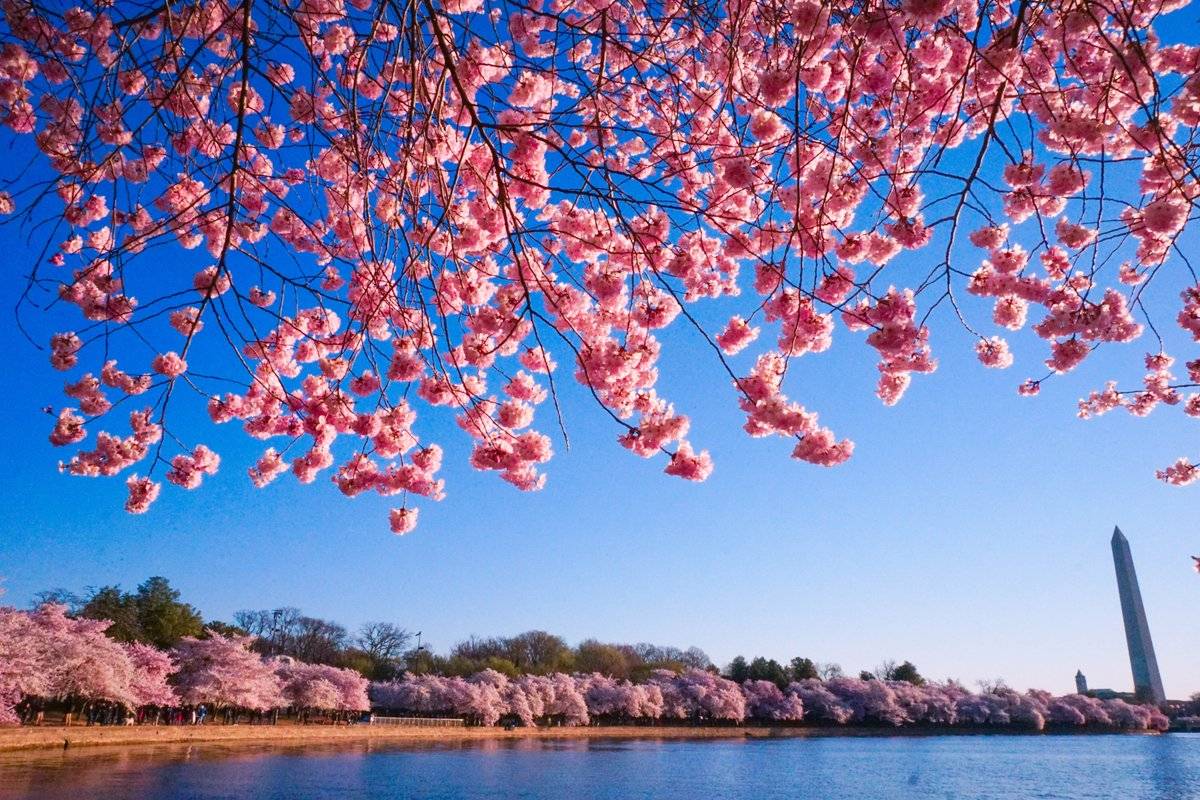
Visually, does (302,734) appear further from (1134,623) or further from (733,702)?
→ (1134,623)

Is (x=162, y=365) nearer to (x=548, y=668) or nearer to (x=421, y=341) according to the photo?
(x=421, y=341)

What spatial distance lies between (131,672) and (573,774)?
15021 millimetres

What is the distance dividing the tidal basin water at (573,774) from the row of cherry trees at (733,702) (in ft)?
39.7

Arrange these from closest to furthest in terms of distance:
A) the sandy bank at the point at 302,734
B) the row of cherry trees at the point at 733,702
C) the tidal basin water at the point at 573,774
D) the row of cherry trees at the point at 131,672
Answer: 1. the tidal basin water at the point at 573,774
2. the sandy bank at the point at 302,734
3. the row of cherry trees at the point at 131,672
4. the row of cherry trees at the point at 733,702

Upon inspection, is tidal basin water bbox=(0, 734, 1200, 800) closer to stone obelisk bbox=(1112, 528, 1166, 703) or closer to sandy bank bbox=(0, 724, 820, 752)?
sandy bank bbox=(0, 724, 820, 752)

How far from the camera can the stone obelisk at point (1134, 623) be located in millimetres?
58375

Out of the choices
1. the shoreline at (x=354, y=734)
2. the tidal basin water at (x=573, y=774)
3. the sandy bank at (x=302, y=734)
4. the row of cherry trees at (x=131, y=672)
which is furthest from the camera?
the row of cherry trees at (x=131, y=672)

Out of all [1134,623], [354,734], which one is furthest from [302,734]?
[1134,623]

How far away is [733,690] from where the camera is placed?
5516 centimetres

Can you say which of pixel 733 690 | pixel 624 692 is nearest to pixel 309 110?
pixel 624 692

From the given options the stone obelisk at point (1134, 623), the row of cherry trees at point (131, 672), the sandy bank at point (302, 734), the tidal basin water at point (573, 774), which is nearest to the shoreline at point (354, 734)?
the sandy bank at point (302, 734)

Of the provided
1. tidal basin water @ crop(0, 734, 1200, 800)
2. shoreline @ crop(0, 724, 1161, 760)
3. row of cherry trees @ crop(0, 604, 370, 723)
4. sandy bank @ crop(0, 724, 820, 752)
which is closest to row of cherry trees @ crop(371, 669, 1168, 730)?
shoreline @ crop(0, 724, 1161, 760)

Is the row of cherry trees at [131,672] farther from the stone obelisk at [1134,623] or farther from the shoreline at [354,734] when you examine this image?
the stone obelisk at [1134,623]

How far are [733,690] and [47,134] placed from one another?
57118mm
